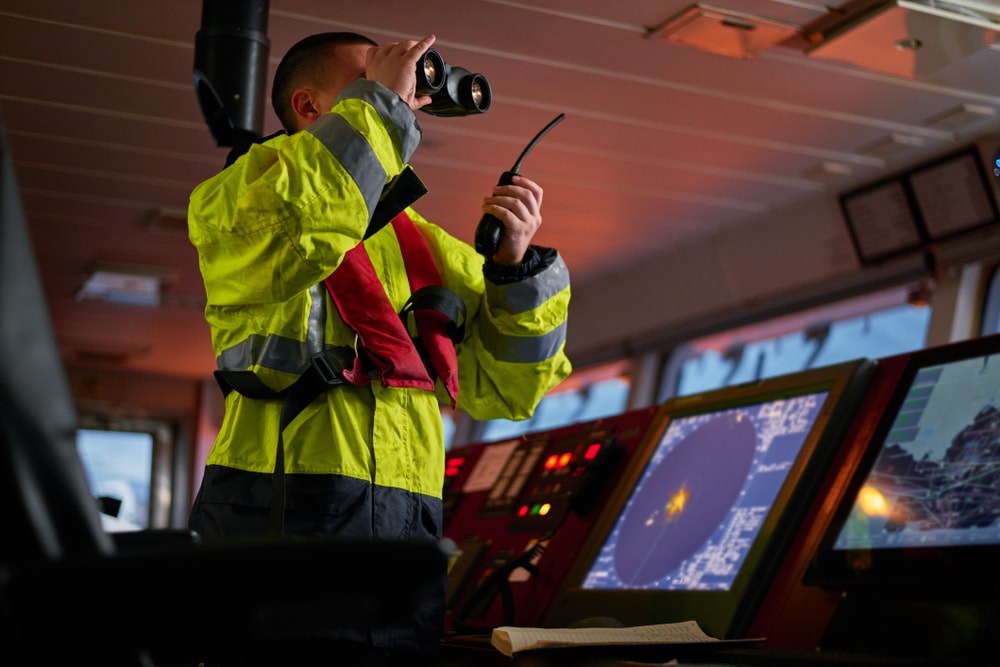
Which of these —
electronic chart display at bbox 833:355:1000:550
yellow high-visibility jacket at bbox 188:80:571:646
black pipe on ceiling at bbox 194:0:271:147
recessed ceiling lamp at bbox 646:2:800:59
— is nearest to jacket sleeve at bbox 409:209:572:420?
yellow high-visibility jacket at bbox 188:80:571:646

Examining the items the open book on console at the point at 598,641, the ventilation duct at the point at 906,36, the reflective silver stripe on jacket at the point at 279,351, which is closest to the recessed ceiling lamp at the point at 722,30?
the ventilation duct at the point at 906,36

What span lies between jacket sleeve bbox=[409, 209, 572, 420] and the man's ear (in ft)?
0.80

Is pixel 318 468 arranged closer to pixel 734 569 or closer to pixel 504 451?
pixel 734 569

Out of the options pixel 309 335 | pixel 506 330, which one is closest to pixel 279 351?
pixel 309 335

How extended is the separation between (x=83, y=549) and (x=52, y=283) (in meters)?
6.23

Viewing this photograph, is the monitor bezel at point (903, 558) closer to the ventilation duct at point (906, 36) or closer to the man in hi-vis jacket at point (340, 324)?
the man in hi-vis jacket at point (340, 324)

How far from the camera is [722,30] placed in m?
3.37

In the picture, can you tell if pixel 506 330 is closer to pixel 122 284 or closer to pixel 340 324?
pixel 340 324

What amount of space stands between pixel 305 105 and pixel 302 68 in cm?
7

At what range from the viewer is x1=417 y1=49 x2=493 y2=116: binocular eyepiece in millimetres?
1644

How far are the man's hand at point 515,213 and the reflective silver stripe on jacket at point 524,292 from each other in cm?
4

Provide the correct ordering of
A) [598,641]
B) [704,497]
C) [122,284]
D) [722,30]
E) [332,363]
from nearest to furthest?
[598,641] → [332,363] → [704,497] → [722,30] → [122,284]

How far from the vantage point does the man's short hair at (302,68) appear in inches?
72.3

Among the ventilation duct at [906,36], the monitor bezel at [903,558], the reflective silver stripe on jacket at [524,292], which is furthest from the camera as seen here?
the ventilation duct at [906,36]
